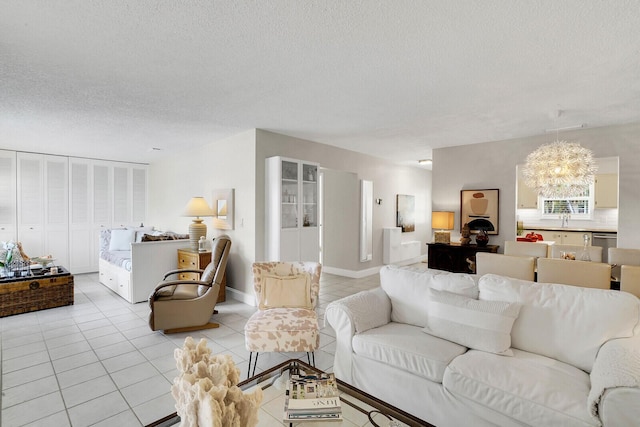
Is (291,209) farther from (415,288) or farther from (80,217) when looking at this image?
(80,217)

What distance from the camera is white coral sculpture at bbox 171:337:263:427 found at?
1072 millimetres

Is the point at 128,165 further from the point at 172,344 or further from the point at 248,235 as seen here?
the point at 172,344

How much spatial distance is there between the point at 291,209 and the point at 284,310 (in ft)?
7.08

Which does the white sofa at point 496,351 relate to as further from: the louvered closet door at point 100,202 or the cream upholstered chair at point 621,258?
the louvered closet door at point 100,202

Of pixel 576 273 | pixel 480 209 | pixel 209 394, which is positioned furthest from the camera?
pixel 480 209

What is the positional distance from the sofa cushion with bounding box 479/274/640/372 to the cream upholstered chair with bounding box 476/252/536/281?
990mm

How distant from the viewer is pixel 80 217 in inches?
265

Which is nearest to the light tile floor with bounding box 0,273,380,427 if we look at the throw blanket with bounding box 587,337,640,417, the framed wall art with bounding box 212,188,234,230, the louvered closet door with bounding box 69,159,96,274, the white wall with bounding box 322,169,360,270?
the framed wall art with bounding box 212,188,234,230

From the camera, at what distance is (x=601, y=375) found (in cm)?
153

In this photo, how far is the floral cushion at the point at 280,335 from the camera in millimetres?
2523

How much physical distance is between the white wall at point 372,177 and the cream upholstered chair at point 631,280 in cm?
397

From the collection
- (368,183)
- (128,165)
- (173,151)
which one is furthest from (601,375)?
(128,165)

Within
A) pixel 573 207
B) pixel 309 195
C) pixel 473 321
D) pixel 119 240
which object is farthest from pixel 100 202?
pixel 573 207

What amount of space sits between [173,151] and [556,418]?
6501mm
